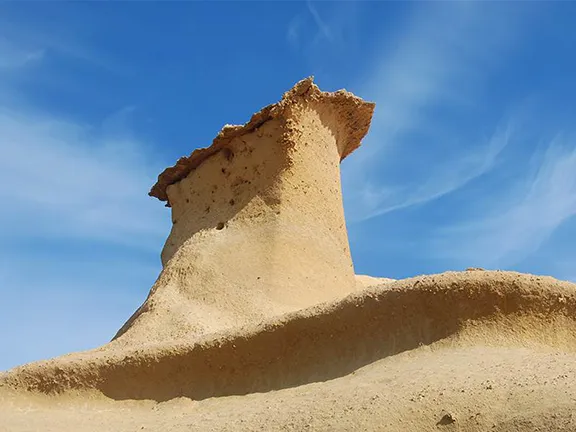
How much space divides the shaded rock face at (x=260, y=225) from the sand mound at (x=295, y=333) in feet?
0.07

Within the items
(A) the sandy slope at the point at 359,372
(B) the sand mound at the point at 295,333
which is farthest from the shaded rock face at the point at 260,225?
(A) the sandy slope at the point at 359,372

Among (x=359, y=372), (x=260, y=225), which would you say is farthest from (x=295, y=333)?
(x=260, y=225)

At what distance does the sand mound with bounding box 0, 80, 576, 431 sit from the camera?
536 cm

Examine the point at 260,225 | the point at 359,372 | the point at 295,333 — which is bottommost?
the point at 359,372

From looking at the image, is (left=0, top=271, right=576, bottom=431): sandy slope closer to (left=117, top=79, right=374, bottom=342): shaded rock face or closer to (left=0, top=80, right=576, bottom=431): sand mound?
(left=0, top=80, right=576, bottom=431): sand mound

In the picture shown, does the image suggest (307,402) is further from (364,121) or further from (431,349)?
(364,121)

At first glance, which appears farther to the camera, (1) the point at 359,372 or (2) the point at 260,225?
(2) the point at 260,225

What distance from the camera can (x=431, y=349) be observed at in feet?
19.9

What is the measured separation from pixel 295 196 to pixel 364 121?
2182mm

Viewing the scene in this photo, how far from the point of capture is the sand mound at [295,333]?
5363 mm

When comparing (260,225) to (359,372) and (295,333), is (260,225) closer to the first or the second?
(295,333)

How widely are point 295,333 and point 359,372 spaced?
2.84ft

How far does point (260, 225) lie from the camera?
396 inches

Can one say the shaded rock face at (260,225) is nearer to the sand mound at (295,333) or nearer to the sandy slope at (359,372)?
the sand mound at (295,333)
